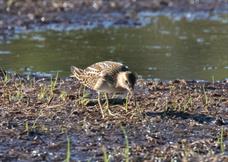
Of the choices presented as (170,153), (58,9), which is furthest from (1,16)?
(170,153)

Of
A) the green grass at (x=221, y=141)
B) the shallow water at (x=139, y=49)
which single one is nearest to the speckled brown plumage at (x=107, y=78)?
the green grass at (x=221, y=141)

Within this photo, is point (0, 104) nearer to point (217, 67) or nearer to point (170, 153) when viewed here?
point (170, 153)

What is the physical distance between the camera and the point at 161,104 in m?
9.56

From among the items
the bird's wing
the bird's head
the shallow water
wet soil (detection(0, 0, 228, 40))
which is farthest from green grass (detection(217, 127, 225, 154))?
wet soil (detection(0, 0, 228, 40))

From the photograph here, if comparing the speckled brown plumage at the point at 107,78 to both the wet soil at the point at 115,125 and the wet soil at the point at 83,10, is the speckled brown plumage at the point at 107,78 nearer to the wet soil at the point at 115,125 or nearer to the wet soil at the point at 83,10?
the wet soil at the point at 115,125

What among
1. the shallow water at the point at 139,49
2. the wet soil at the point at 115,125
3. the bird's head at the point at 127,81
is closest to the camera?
the wet soil at the point at 115,125

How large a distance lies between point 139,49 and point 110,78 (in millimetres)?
6733

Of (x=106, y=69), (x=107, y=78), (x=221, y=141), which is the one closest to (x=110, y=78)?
(x=107, y=78)

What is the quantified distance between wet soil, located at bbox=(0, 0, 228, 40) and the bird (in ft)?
27.8

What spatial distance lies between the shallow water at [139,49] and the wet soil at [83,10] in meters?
0.86

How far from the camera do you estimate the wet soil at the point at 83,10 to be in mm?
19000

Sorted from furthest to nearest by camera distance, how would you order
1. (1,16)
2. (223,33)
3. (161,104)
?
(1,16), (223,33), (161,104)

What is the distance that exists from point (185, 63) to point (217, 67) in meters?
0.71

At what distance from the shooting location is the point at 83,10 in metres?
20.8
